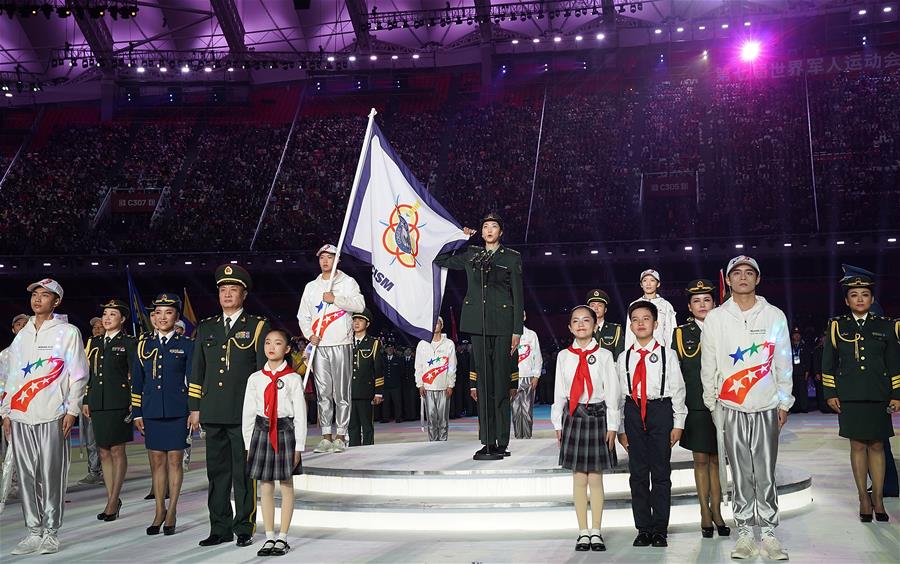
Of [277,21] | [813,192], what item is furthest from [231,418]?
[277,21]

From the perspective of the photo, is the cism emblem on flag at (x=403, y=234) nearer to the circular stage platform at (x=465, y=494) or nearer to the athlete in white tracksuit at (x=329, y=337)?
the athlete in white tracksuit at (x=329, y=337)

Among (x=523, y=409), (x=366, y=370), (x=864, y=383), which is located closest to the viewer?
(x=864, y=383)

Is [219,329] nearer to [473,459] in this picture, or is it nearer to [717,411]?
[473,459]

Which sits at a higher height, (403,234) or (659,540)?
(403,234)

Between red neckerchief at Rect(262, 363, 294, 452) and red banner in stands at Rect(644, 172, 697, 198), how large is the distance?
23.0m

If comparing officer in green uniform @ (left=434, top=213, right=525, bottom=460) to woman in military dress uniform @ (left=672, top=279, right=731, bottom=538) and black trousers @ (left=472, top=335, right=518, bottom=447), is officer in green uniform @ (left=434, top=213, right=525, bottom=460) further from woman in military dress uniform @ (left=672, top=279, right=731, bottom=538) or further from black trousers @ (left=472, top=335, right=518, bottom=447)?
woman in military dress uniform @ (left=672, top=279, right=731, bottom=538)

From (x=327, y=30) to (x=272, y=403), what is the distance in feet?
92.3

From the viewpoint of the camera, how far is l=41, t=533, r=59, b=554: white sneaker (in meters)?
6.30

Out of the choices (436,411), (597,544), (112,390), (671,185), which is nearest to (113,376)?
(112,390)

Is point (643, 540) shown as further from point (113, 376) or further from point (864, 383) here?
point (113, 376)

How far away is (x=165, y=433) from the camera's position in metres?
6.97

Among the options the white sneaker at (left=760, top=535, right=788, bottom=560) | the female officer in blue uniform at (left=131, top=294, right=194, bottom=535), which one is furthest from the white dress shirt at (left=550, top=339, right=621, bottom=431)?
the female officer in blue uniform at (left=131, top=294, right=194, bottom=535)

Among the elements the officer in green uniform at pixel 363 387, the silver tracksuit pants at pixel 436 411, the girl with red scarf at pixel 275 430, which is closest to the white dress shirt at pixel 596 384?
the girl with red scarf at pixel 275 430

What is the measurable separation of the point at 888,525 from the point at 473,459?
319cm
